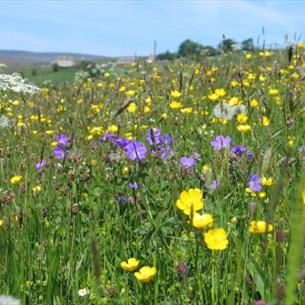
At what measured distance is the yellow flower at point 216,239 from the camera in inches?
58.5

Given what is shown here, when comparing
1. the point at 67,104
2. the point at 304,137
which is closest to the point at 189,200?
the point at 304,137

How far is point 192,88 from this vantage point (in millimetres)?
5613

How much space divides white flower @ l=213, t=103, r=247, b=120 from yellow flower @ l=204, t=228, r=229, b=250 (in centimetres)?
219

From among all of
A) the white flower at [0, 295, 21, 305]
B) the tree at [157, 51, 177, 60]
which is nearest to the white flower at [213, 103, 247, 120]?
the white flower at [0, 295, 21, 305]

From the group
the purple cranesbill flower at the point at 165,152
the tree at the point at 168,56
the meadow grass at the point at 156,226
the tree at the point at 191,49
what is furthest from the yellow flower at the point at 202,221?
the tree at the point at 168,56

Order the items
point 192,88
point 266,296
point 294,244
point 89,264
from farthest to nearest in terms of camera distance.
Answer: point 192,88 < point 89,264 < point 266,296 < point 294,244

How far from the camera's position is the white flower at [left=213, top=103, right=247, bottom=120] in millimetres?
3680

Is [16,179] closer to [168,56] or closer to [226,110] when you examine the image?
[226,110]

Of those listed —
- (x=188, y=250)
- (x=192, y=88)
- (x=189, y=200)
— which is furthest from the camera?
(x=192, y=88)

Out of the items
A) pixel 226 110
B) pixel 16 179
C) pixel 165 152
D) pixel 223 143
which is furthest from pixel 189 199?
pixel 226 110

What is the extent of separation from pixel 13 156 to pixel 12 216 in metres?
1.53

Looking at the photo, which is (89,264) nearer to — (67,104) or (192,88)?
(192,88)

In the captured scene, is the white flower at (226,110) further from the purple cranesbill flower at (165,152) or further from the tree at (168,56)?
the tree at (168,56)

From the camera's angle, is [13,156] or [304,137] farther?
[13,156]
